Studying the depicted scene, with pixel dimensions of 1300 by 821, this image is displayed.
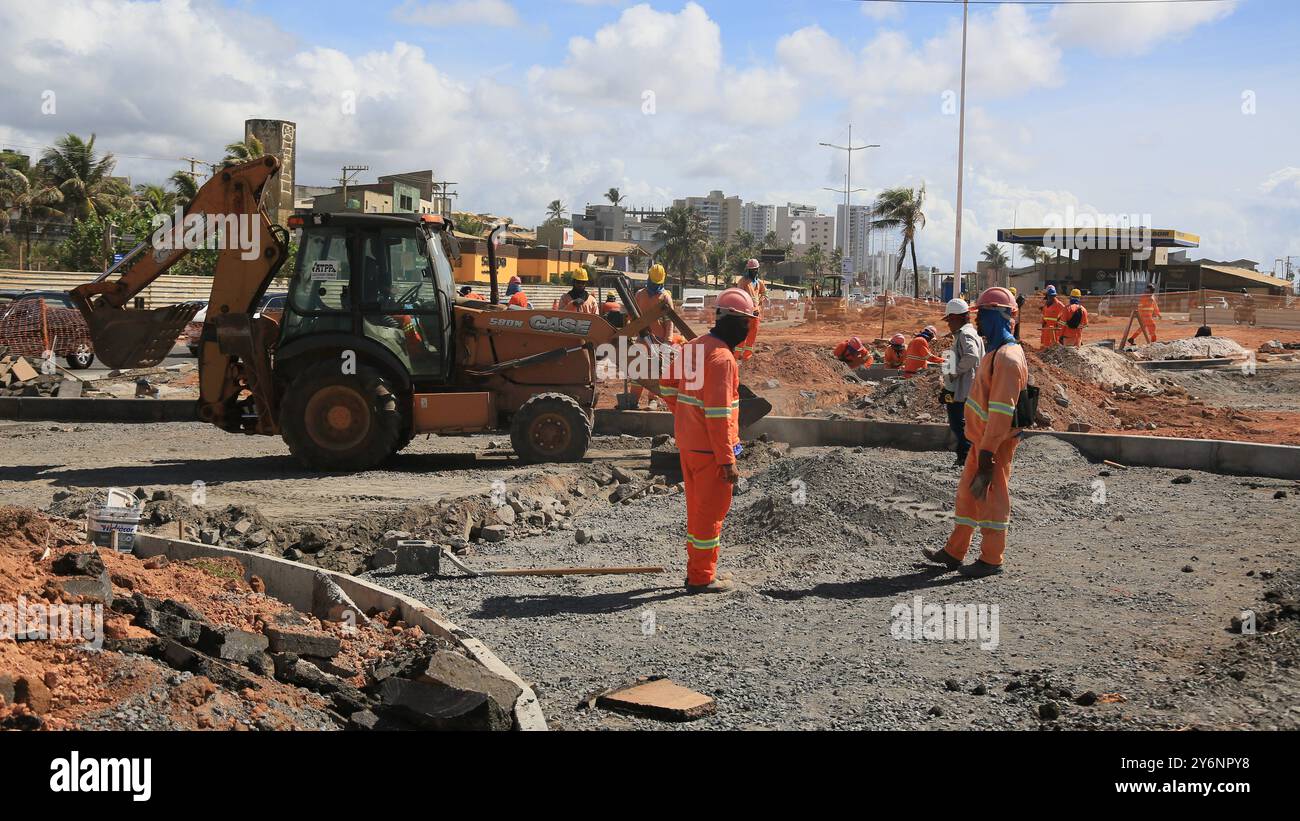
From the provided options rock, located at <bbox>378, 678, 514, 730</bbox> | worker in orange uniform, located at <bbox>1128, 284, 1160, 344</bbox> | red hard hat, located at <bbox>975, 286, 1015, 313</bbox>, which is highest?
worker in orange uniform, located at <bbox>1128, 284, 1160, 344</bbox>

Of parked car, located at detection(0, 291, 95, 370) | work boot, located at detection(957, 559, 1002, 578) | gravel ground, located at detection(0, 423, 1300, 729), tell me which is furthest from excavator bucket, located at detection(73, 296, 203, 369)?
parked car, located at detection(0, 291, 95, 370)

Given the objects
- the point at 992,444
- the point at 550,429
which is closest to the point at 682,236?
the point at 550,429

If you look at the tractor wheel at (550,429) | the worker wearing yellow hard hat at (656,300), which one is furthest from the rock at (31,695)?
the worker wearing yellow hard hat at (656,300)

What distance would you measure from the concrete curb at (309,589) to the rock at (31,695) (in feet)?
6.22

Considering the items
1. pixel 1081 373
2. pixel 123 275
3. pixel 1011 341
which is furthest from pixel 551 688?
pixel 1081 373

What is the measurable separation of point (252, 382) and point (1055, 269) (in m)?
58.6

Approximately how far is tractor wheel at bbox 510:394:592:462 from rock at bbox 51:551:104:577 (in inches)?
245

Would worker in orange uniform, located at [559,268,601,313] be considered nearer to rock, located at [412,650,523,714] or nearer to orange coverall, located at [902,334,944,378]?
orange coverall, located at [902,334,944,378]

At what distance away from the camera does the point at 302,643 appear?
18.2ft

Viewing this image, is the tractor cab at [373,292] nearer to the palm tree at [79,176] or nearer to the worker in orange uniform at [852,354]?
the worker in orange uniform at [852,354]

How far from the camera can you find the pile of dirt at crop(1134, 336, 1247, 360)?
24469 mm

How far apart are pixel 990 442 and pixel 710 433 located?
6.00 feet

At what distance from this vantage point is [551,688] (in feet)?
18.7

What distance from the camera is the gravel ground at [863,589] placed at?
5.36 metres
